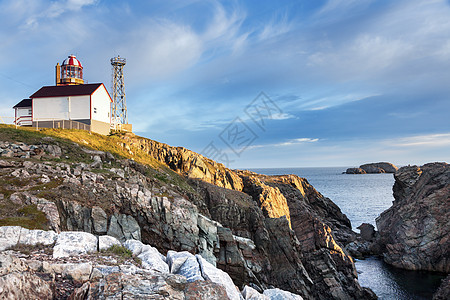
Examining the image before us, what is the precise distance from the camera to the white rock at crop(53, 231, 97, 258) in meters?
12.5

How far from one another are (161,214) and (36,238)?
494 inches

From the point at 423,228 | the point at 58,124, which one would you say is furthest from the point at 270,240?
the point at 58,124

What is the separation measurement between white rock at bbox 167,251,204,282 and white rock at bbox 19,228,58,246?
224 inches

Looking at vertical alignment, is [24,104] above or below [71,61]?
below

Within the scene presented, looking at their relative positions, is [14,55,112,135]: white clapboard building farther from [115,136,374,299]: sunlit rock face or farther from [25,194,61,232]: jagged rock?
[25,194,61,232]: jagged rock

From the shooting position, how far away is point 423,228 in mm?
50719

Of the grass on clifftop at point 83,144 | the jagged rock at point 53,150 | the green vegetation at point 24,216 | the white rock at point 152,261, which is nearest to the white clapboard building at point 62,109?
the grass on clifftop at point 83,144

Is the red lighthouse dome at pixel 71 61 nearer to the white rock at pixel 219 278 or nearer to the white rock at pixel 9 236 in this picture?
the white rock at pixel 9 236

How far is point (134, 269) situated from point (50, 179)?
53.7 feet

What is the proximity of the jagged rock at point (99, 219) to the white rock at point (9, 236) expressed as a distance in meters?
7.61

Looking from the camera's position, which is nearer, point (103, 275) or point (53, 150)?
point (103, 275)

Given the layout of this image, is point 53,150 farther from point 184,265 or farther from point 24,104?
point 184,265

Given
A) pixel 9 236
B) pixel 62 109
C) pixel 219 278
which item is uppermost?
pixel 62 109

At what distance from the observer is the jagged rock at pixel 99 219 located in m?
21.3
